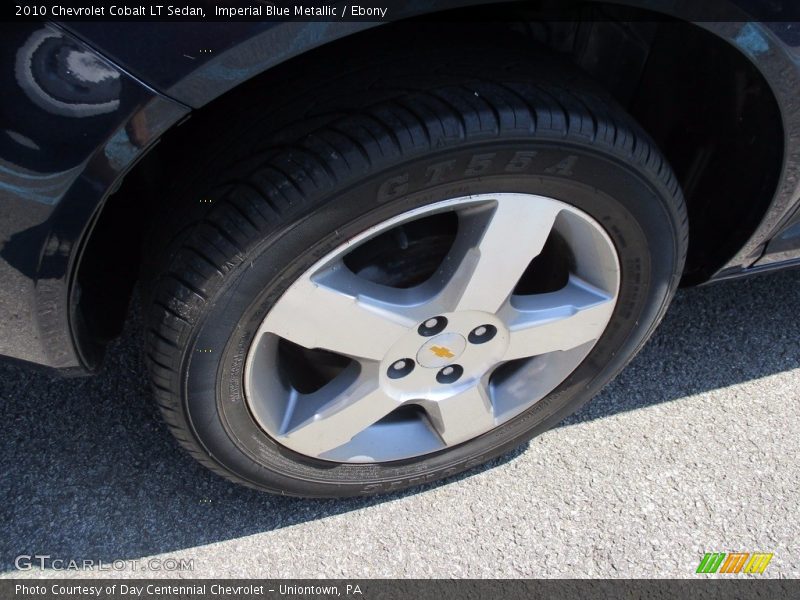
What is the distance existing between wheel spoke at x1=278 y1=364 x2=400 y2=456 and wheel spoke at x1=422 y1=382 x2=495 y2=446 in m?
0.10

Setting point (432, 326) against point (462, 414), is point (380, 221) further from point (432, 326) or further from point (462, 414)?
point (462, 414)

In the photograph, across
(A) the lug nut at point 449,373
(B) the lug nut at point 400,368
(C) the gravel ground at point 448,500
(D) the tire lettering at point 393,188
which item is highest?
(D) the tire lettering at point 393,188

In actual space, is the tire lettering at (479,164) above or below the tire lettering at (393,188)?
above

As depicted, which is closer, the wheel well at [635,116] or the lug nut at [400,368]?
the wheel well at [635,116]

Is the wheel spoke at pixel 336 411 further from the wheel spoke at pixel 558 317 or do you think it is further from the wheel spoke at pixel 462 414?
the wheel spoke at pixel 558 317

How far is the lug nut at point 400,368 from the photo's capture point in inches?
59.1

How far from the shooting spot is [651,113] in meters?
1.71

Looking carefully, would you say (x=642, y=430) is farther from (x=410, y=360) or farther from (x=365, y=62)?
(x=365, y=62)

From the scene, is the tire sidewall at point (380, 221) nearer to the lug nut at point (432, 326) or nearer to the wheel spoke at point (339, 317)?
the wheel spoke at point (339, 317)

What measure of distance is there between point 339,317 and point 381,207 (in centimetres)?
23

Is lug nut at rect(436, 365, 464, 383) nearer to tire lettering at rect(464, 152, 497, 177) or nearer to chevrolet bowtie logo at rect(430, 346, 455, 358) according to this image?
chevrolet bowtie logo at rect(430, 346, 455, 358)

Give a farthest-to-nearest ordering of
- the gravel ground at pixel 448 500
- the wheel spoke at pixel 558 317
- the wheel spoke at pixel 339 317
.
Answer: the gravel ground at pixel 448 500
the wheel spoke at pixel 558 317
the wheel spoke at pixel 339 317

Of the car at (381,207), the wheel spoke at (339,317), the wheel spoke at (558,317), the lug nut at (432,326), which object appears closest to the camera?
the car at (381,207)

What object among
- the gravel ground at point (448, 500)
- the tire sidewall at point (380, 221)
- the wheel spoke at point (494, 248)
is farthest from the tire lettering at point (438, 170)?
the gravel ground at point (448, 500)
